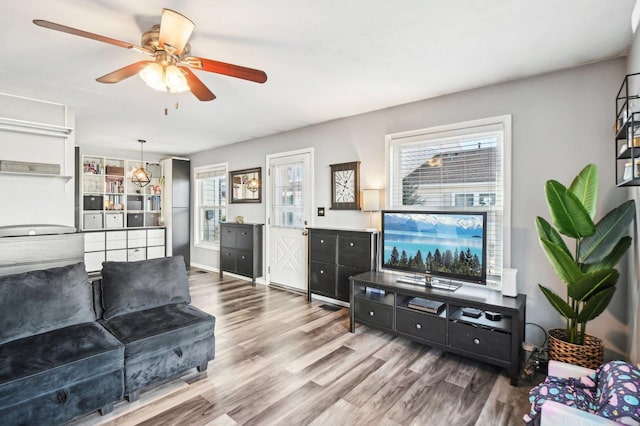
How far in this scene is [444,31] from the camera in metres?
2.22

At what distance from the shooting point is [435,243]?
3.20 meters

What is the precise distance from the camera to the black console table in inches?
101

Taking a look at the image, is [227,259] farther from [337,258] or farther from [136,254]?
[337,258]

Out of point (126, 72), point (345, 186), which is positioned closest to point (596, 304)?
point (345, 186)

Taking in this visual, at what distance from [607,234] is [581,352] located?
2.82 feet

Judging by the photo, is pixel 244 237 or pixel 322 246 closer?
pixel 322 246

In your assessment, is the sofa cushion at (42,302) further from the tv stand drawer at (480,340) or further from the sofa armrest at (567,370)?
the sofa armrest at (567,370)

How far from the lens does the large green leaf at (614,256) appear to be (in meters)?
2.23

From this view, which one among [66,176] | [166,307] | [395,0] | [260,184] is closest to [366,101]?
[395,0]

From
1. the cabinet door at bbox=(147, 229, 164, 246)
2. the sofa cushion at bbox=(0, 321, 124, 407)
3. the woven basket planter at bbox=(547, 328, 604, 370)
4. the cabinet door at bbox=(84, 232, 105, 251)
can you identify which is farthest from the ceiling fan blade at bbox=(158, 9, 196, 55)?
the cabinet door at bbox=(147, 229, 164, 246)

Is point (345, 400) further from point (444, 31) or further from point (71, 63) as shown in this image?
point (71, 63)

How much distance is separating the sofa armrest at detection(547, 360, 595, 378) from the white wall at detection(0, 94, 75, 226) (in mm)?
4920

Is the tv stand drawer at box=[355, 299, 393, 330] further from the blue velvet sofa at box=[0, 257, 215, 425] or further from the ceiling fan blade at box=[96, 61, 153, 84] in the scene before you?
the ceiling fan blade at box=[96, 61, 153, 84]

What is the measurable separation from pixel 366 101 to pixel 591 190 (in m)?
2.31
